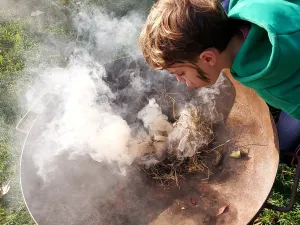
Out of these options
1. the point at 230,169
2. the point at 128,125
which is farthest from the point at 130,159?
the point at 230,169

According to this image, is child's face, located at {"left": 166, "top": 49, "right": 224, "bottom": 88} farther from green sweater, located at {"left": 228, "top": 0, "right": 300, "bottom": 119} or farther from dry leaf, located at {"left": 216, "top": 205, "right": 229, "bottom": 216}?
dry leaf, located at {"left": 216, "top": 205, "right": 229, "bottom": 216}

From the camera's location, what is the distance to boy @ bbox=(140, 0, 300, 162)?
1623mm

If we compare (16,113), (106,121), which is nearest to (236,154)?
(106,121)

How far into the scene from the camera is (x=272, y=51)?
157cm

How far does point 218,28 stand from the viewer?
5.56ft

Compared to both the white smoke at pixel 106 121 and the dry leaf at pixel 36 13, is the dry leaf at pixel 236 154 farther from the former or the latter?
the dry leaf at pixel 36 13

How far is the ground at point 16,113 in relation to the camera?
2.54 m

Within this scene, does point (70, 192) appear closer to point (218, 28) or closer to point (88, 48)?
point (218, 28)

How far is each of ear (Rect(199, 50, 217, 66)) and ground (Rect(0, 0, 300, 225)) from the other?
1.28 meters

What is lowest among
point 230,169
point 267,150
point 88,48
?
point 88,48

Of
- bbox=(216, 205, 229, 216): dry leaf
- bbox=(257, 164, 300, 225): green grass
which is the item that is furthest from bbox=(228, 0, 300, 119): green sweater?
bbox=(257, 164, 300, 225): green grass

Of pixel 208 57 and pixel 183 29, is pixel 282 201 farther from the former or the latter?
pixel 183 29

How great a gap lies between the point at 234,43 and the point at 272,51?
0.30 meters

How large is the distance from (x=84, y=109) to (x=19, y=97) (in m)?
1.49
